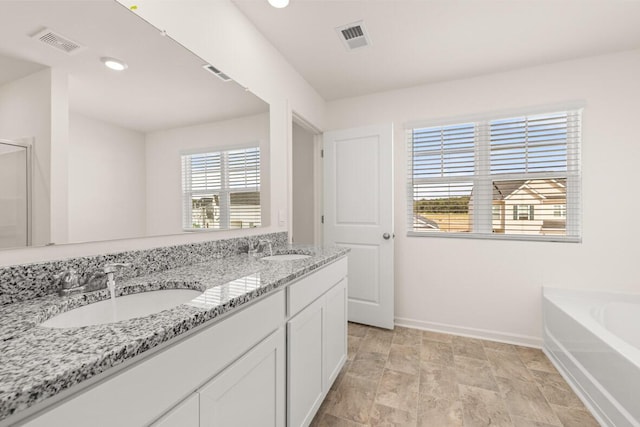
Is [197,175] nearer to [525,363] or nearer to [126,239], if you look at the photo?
[126,239]

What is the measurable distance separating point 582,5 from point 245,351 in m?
2.67

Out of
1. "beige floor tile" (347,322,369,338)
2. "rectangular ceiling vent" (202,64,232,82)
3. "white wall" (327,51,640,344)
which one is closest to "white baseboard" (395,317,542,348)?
"white wall" (327,51,640,344)

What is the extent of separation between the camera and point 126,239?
1157mm

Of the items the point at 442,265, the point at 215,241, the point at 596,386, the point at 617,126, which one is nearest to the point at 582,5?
the point at 617,126

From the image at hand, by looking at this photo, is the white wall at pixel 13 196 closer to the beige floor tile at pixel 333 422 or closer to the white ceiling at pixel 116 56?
the white ceiling at pixel 116 56

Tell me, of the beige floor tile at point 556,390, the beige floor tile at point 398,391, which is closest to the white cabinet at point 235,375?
the beige floor tile at point 398,391

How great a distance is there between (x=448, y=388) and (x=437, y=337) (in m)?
0.80

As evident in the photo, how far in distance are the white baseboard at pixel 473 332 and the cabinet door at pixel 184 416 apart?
2.49m

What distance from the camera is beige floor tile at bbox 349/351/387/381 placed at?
1.96 m

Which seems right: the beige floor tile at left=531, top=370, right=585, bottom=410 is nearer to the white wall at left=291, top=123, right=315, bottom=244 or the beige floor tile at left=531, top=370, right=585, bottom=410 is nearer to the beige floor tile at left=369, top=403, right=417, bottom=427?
the beige floor tile at left=369, top=403, right=417, bottom=427

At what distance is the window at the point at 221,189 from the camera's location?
1456 mm

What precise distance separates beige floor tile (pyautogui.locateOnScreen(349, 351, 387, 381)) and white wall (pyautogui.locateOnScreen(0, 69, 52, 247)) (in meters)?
1.91

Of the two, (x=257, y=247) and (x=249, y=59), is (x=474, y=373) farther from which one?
(x=249, y=59)

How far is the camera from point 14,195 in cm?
84
